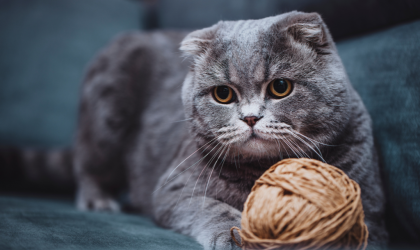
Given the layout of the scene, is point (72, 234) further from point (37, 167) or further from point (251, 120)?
point (37, 167)

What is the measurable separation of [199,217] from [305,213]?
46 cm

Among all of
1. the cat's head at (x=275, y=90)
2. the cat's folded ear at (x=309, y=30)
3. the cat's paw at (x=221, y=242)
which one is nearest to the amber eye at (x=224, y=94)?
the cat's head at (x=275, y=90)

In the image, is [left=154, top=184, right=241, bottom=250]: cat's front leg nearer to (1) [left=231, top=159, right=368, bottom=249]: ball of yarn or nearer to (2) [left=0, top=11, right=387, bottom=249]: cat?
(2) [left=0, top=11, right=387, bottom=249]: cat

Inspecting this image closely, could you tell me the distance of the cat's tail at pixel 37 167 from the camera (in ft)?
5.96

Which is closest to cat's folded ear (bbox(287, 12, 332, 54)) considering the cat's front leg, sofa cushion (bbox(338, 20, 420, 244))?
sofa cushion (bbox(338, 20, 420, 244))

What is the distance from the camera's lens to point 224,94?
1.11 meters

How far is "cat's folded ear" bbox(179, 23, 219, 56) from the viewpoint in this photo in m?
1.21

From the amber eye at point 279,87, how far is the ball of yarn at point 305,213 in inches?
11.5

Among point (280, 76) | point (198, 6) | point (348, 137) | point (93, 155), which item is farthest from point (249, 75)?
point (198, 6)

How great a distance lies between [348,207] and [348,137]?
435 mm

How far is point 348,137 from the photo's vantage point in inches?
43.8

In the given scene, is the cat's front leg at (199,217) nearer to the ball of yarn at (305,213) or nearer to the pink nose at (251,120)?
the ball of yarn at (305,213)

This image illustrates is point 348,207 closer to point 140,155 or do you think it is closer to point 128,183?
point 140,155

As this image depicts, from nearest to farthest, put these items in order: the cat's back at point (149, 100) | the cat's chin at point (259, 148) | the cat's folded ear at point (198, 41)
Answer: the cat's chin at point (259, 148), the cat's folded ear at point (198, 41), the cat's back at point (149, 100)
